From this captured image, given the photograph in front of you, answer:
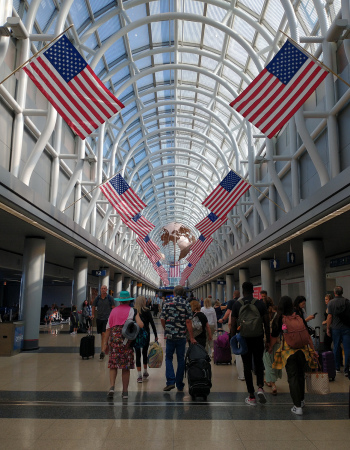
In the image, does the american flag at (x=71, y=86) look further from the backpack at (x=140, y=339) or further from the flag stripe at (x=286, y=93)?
the backpack at (x=140, y=339)

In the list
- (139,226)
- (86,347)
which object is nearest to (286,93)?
(86,347)

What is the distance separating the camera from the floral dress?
20.8 ft

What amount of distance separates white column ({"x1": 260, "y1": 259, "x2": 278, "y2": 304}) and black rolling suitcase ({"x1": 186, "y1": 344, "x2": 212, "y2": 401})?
45.3 feet

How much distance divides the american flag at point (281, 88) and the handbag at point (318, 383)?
593cm

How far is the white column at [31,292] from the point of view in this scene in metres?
13.1

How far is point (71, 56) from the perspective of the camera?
9266mm

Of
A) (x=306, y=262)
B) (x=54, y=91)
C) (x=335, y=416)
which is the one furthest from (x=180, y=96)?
(x=335, y=416)

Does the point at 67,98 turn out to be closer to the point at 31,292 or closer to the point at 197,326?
the point at 197,326

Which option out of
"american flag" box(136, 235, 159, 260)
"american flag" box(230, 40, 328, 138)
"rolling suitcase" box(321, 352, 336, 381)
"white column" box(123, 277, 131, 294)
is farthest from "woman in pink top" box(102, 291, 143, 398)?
"white column" box(123, 277, 131, 294)

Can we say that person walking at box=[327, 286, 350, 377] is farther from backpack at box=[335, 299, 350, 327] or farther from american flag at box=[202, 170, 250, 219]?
american flag at box=[202, 170, 250, 219]

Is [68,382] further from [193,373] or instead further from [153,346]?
[193,373]

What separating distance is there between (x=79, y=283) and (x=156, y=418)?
16.2 meters

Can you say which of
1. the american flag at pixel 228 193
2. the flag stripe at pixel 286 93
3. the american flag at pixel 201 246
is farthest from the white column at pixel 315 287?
the american flag at pixel 201 246

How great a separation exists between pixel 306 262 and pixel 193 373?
8.25 m
